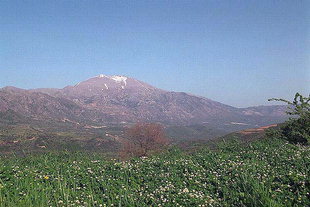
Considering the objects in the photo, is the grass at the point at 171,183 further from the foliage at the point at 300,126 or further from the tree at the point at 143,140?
the tree at the point at 143,140

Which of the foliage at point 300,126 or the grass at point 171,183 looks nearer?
the grass at point 171,183

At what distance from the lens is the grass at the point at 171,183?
5758 millimetres

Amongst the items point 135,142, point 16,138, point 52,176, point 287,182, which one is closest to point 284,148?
point 287,182

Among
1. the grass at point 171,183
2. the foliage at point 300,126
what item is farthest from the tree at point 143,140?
the grass at point 171,183

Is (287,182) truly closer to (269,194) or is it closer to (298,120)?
(269,194)

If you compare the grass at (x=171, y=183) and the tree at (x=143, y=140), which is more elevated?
the grass at (x=171, y=183)

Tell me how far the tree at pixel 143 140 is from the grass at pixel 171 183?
2975 cm

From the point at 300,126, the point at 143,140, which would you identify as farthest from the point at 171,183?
the point at 143,140

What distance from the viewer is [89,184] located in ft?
23.8

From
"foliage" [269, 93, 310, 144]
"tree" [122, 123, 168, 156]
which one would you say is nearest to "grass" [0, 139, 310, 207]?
"foliage" [269, 93, 310, 144]

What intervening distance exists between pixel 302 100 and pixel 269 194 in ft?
41.9

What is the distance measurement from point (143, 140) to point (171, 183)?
35336 millimetres

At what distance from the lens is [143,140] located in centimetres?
4250

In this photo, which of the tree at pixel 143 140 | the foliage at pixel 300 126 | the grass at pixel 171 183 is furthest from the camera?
the tree at pixel 143 140
